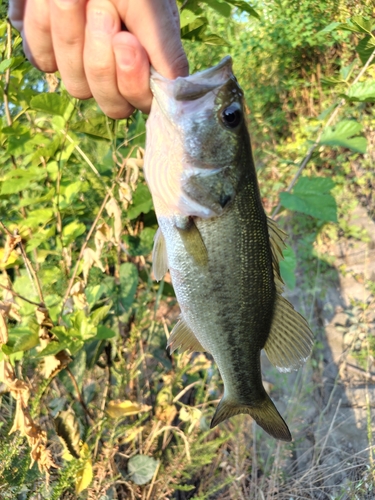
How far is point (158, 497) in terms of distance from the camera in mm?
2018

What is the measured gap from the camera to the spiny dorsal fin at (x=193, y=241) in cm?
112

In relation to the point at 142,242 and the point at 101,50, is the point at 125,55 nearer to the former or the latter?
the point at 101,50

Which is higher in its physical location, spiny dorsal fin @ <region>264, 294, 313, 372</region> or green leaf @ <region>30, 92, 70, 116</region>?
green leaf @ <region>30, 92, 70, 116</region>

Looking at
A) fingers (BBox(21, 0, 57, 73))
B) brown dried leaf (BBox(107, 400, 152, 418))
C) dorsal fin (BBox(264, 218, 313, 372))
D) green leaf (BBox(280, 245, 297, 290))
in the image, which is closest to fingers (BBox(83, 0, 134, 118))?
fingers (BBox(21, 0, 57, 73))

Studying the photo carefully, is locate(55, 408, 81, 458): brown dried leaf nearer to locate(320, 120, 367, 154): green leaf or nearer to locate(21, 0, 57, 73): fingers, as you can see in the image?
locate(21, 0, 57, 73): fingers

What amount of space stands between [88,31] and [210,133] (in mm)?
392

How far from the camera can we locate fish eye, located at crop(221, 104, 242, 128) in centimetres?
106

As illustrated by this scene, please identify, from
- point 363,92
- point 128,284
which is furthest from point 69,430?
point 363,92

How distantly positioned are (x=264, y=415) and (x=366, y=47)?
1594 mm

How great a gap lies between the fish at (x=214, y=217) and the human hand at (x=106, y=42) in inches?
3.2

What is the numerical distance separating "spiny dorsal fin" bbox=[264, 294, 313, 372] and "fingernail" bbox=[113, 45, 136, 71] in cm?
78

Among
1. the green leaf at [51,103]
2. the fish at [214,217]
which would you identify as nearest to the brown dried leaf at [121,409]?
the fish at [214,217]

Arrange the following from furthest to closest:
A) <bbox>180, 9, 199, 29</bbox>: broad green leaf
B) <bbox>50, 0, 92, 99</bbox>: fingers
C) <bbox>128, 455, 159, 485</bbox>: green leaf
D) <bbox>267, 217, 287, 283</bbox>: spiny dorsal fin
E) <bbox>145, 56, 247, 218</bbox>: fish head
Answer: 1. <bbox>128, 455, 159, 485</bbox>: green leaf
2. <bbox>180, 9, 199, 29</bbox>: broad green leaf
3. <bbox>267, 217, 287, 283</bbox>: spiny dorsal fin
4. <bbox>145, 56, 247, 218</bbox>: fish head
5. <bbox>50, 0, 92, 99</bbox>: fingers

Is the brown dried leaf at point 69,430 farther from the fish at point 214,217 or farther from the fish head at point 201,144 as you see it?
the fish head at point 201,144
